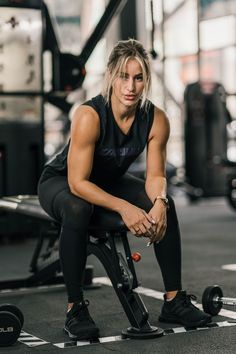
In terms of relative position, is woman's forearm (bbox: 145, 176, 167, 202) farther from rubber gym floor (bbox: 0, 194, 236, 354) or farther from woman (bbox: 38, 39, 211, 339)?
rubber gym floor (bbox: 0, 194, 236, 354)

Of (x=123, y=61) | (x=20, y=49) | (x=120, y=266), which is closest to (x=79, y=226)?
(x=120, y=266)

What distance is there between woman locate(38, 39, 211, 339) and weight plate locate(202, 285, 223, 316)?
167mm

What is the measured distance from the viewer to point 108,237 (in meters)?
3.88

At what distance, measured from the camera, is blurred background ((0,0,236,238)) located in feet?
23.3

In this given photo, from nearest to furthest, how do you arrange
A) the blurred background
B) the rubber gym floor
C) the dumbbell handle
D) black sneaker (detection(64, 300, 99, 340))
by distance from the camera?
the rubber gym floor, black sneaker (detection(64, 300, 99, 340)), the dumbbell handle, the blurred background

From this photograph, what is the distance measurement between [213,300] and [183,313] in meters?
0.26

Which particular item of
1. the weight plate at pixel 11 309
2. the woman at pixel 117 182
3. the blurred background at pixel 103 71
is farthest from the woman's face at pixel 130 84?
the weight plate at pixel 11 309

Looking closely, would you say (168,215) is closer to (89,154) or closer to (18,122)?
(89,154)

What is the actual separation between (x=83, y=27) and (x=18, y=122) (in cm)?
932

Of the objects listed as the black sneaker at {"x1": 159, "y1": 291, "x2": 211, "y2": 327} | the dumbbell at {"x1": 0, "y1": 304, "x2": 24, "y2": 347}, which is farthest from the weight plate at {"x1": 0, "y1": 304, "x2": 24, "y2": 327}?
the black sneaker at {"x1": 159, "y1": 291, "x2": 211, "y2": 327}

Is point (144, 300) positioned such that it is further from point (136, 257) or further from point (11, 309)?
point (11, 309)

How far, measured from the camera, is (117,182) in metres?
4.10

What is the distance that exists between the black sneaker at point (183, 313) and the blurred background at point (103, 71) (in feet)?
3.13

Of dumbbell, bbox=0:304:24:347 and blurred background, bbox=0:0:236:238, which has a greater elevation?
blurred background, bbox=0:0:236:238
